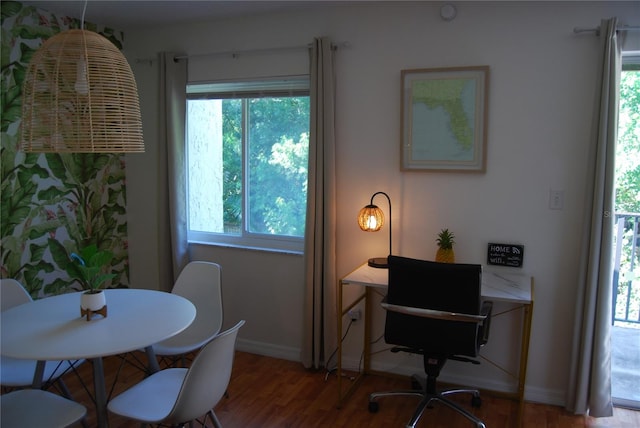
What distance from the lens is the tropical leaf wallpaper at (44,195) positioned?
10.1ft

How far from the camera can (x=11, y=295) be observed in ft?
8.49

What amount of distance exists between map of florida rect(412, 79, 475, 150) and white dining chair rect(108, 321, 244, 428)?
1.76 metres

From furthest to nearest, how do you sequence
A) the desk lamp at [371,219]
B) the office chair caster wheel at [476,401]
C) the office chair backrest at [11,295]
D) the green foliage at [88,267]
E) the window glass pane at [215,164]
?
the window glass pane at [215,164], the desk lamp at [371,219], the office chair caster wheel at [476,401], the office chair backrest at [11,295], the green foliage at [88,267]

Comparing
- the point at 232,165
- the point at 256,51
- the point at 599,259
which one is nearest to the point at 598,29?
the point at 599,259

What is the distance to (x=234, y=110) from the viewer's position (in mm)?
3562

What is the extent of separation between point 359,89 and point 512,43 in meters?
0.93

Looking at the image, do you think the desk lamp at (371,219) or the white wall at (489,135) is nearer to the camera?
the white wall at (489,135)

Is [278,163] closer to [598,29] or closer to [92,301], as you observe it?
[92,301]

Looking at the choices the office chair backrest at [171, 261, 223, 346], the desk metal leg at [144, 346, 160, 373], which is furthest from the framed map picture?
the desk metal leg at [144, 346, 160, 373]

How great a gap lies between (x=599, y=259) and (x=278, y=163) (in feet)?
6.84

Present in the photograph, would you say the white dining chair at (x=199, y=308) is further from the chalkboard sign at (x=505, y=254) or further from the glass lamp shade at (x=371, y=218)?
the chalkboard sign at (x=505, y=254)

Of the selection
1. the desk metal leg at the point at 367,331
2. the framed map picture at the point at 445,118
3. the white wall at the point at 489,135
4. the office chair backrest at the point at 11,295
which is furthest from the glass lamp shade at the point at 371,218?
the office chair backrest at the point at 11,295

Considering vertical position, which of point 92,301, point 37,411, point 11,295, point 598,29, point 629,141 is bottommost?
point 37,411

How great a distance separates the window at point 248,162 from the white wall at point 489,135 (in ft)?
0.60
